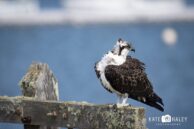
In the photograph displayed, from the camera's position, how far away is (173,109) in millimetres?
3529

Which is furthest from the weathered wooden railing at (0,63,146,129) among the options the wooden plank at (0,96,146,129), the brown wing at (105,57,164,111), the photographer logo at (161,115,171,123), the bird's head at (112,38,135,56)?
the photographer logo at (161,115,171,123)

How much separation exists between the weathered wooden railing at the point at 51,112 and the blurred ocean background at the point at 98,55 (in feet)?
4.55

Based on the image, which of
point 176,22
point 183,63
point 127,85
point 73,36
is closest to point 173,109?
point 183,63

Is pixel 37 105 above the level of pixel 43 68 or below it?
below

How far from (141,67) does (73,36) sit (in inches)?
44.9

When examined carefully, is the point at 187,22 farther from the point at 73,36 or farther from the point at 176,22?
the point at 73,36

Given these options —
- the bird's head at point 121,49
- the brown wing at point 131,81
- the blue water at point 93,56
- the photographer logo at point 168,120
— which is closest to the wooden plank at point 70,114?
the brown wing at point 131,81

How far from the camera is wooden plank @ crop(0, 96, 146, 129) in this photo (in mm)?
1796

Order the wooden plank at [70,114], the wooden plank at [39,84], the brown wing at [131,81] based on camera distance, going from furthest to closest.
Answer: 1. the brown wing at [131,81]
2. the wooden plank at [39,84]
3. the wooden plank at [70,114]

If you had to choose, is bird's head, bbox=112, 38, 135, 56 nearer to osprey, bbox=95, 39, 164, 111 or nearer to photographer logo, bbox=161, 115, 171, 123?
osprey, bbox=95, 39, 164, 111

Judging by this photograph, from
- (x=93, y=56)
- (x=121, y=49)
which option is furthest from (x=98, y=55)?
(x=121, y=49)

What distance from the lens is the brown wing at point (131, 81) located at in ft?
8.10

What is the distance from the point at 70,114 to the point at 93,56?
5.48 feet

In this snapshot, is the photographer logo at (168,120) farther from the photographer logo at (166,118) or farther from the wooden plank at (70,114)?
the wooden plank at (70,114)
